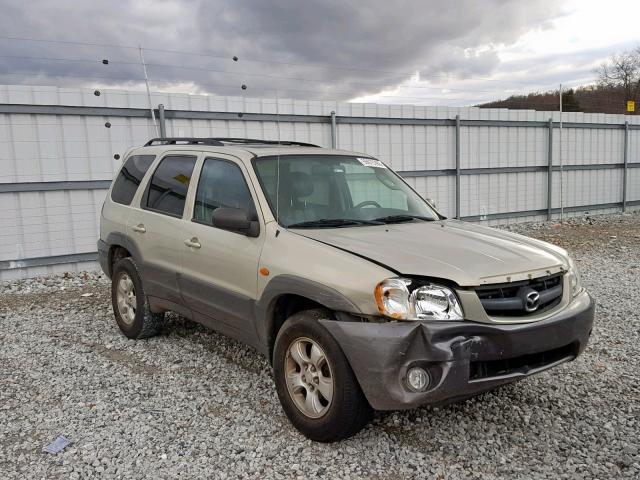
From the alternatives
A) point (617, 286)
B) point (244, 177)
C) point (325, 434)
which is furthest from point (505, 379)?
point (617, 286)

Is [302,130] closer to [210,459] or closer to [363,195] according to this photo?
[363,195]

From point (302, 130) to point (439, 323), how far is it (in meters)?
8.61

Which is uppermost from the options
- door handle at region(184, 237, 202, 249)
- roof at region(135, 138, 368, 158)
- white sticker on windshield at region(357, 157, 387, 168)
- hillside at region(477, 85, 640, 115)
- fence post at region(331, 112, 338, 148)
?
hillside at region(477, 85, 640, 115)

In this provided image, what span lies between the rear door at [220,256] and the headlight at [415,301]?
1.05 m

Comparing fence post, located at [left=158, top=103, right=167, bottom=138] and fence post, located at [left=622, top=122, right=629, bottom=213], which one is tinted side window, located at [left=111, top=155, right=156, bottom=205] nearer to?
fence post, located at [left=158, top=103, right=167, bottom=138]

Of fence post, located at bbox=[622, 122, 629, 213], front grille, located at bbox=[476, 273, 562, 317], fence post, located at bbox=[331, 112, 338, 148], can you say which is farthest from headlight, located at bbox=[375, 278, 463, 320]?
fence post, located at bbox=[622, 122, 629, 213]

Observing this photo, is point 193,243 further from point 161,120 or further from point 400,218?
point 161,120

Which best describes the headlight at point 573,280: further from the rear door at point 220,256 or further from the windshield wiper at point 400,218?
the rear door at point 220,256

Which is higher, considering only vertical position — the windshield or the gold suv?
the windshield

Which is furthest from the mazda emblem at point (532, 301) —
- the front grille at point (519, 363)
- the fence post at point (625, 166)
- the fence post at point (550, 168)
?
the fence post at point (625, 166)

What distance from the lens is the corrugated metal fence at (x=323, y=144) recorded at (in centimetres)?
845

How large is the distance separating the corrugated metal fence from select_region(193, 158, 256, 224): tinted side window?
4.81 meters

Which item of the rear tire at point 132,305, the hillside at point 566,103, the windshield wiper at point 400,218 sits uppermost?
the hillside at point 566,103

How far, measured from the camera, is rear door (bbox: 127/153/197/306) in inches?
175
